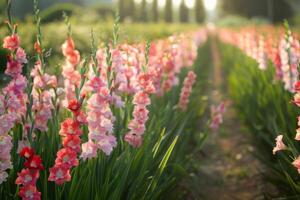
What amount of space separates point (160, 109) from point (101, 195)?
5.28 feet

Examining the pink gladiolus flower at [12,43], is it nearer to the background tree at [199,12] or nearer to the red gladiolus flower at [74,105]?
the red gladiolus flower at [74,105]

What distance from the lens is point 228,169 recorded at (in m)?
4.89

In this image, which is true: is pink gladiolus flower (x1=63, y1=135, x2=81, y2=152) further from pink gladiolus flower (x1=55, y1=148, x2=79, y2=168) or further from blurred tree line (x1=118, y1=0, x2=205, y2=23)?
blurred tree line (x1=118, y1=0, x2=205, y2=23)

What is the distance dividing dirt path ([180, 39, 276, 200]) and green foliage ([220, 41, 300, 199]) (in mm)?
173

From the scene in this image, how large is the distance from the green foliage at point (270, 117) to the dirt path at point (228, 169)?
173mm

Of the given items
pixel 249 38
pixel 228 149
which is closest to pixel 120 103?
pixel 228 149

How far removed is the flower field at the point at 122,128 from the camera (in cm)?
228

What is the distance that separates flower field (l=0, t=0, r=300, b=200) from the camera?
2275 millimetres

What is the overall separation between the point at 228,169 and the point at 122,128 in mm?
2143

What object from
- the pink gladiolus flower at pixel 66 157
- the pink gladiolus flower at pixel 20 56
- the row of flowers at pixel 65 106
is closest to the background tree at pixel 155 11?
the row of flowers at pixel 65 106

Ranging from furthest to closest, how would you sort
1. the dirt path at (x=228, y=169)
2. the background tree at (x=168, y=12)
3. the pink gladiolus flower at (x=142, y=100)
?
the background tree at (x=168, y=12) → the dirt path at (x=228, y=169) → the pink gladiolus flower at (x=142, y=100)

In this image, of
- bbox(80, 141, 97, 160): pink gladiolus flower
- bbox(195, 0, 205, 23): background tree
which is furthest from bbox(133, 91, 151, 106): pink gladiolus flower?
bbox(195, 0, 205, 23): background tree

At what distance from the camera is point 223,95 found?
28.8ft

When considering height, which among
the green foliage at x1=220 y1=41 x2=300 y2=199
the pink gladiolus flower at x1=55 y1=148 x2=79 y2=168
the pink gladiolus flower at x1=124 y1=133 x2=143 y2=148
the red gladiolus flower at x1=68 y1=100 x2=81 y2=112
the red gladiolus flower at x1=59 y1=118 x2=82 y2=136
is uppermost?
the red gladiolus flower at x1=68 y1=100 x2=81 y2=112
